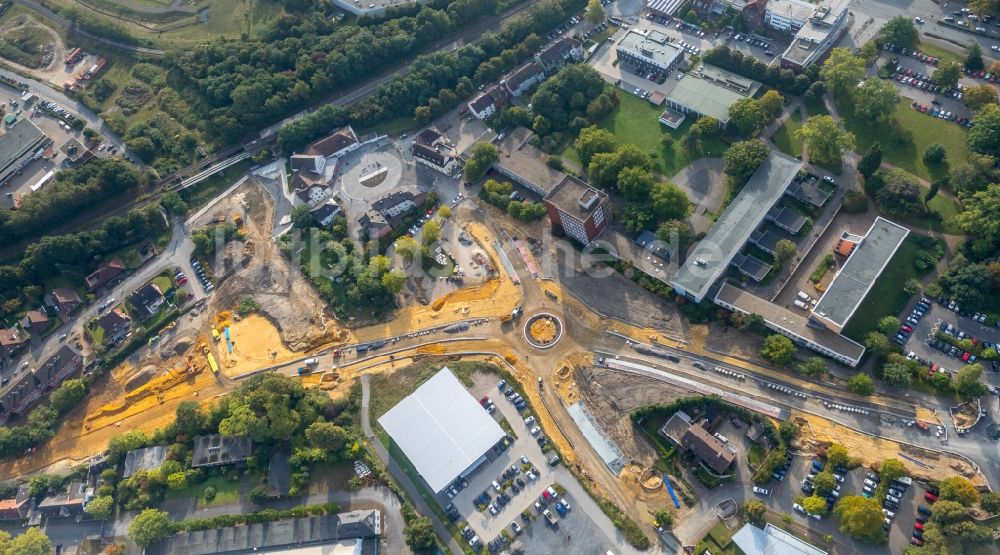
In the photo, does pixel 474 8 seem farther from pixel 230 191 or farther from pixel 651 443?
pixel 651 443

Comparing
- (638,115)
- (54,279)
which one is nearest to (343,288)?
(54,279)

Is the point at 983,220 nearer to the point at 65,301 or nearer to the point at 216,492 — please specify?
the point at 216,492

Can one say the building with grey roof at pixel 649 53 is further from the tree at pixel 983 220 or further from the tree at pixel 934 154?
the tree at pixel 983 220

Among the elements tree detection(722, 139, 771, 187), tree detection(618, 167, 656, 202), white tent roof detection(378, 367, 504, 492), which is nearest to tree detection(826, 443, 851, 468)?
white tent roof detection(378, 367, 504, 492)

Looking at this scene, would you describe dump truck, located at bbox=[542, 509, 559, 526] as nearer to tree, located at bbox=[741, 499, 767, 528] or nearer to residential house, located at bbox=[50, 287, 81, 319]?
tree, located at bbox=[741, 499, 767, 528]

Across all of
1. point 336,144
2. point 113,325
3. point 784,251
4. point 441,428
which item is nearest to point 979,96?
point 784,251
